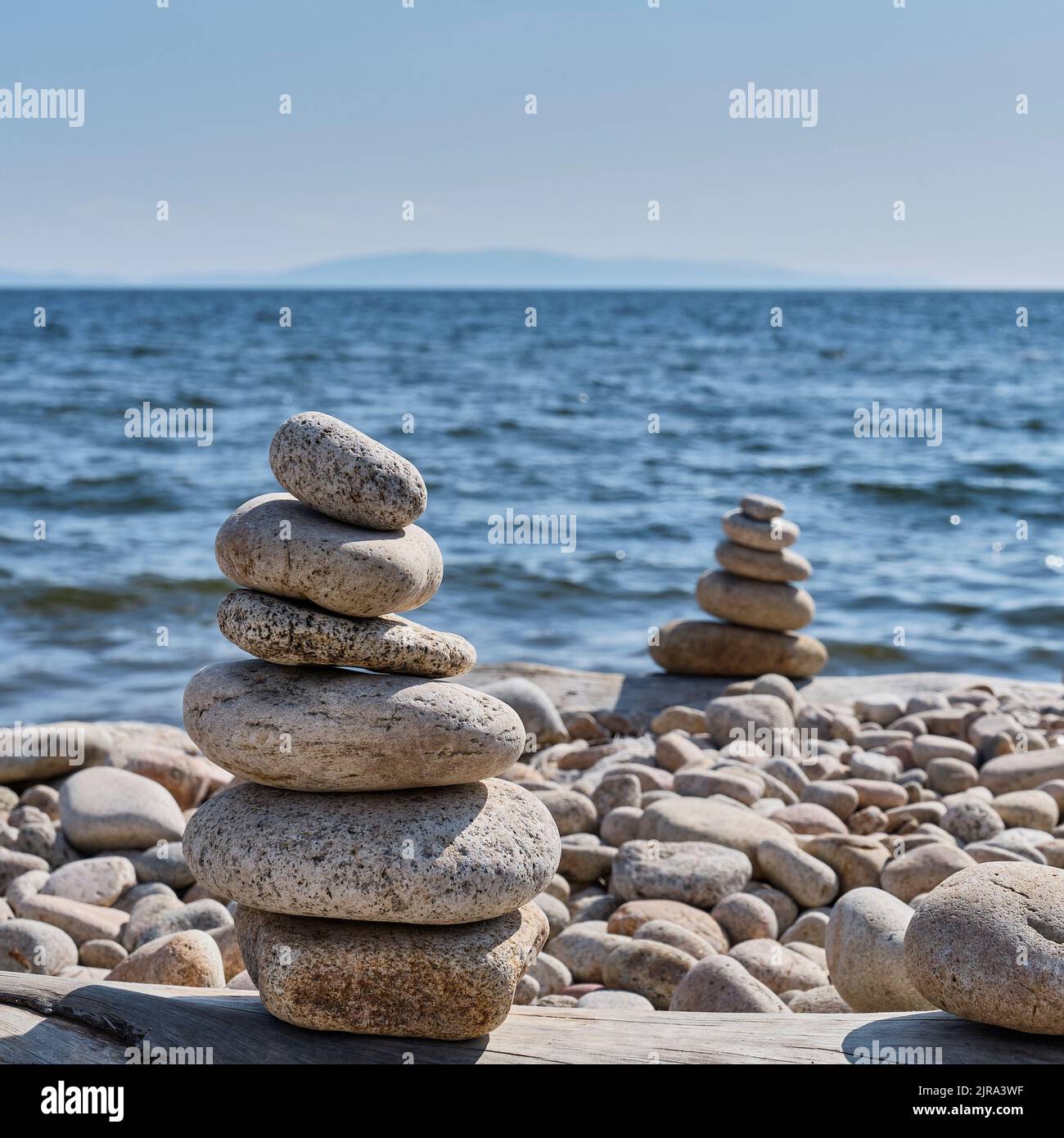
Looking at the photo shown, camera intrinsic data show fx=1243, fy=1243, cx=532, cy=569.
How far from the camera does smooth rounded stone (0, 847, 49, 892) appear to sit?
5.28 m

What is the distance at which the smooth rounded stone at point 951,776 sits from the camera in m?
6.28

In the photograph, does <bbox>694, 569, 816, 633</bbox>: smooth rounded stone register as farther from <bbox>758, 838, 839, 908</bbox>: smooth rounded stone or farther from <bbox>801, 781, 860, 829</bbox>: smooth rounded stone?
<bbox>758, 838, 839, 908</bbox>: smooth rounded stone

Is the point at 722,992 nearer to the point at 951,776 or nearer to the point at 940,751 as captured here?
the point at 951,776

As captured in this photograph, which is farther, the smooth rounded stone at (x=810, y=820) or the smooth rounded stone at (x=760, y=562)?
the smooth rounded stone at (x=760, y=562)

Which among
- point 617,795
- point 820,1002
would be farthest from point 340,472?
point 617,795

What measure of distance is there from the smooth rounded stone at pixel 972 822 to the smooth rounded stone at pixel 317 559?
3345 mm

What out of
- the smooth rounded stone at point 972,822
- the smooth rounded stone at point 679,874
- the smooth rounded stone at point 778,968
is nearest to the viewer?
the smooth rounded stone at point 778,968

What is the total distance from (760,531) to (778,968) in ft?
15.3

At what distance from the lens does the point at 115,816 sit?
556 cm

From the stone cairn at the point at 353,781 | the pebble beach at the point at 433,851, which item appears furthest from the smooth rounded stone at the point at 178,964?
the stone cairn at the point at 353,781

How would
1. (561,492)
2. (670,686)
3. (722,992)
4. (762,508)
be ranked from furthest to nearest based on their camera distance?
(561,492) < (670,686) < (762,508) < (722,992)

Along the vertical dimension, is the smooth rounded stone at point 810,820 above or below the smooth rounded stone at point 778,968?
above

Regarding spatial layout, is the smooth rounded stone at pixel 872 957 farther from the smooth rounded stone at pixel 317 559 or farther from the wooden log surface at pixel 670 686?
the wooden log surface at pixel 670 686

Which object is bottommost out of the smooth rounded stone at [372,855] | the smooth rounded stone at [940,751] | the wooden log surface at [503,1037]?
the smooth rounded stone at [940,751]
